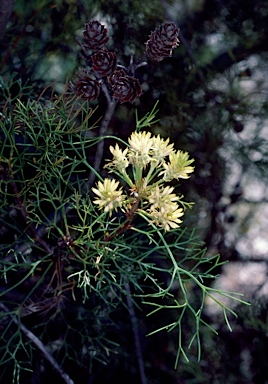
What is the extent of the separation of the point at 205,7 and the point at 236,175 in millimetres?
207

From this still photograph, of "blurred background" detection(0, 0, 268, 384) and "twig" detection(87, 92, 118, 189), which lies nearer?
"twig" detection(87, 92, 118, 189)

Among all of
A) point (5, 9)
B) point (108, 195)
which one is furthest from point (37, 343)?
point (5, 9)

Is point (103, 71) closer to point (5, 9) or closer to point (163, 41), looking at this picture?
point (163, 41)

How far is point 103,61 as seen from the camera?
39cm

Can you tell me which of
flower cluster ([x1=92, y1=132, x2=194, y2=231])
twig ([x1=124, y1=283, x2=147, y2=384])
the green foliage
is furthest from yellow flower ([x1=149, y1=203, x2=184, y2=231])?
twig ([x1=124, y1=283, x2=147, y2=384])

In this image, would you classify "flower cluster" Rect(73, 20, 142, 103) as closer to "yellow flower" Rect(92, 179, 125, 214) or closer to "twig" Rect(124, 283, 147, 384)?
"yellow flower" Rect(92, 179, 125, 214)

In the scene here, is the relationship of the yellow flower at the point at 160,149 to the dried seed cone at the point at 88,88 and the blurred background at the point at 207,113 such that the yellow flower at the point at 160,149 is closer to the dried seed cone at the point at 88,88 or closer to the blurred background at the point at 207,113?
the dried seed cone at the point at 88,88

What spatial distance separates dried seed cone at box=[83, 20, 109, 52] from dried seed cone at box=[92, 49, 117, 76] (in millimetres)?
10

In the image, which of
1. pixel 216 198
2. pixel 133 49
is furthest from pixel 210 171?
pixel 133 49

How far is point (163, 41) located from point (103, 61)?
5 cm

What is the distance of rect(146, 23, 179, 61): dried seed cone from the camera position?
388mm

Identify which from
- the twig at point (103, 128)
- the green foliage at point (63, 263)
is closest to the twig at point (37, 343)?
the green foliage at point (63, 263)

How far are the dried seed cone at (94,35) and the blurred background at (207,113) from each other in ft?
0.67

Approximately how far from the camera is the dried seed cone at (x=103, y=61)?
1.26 feet
